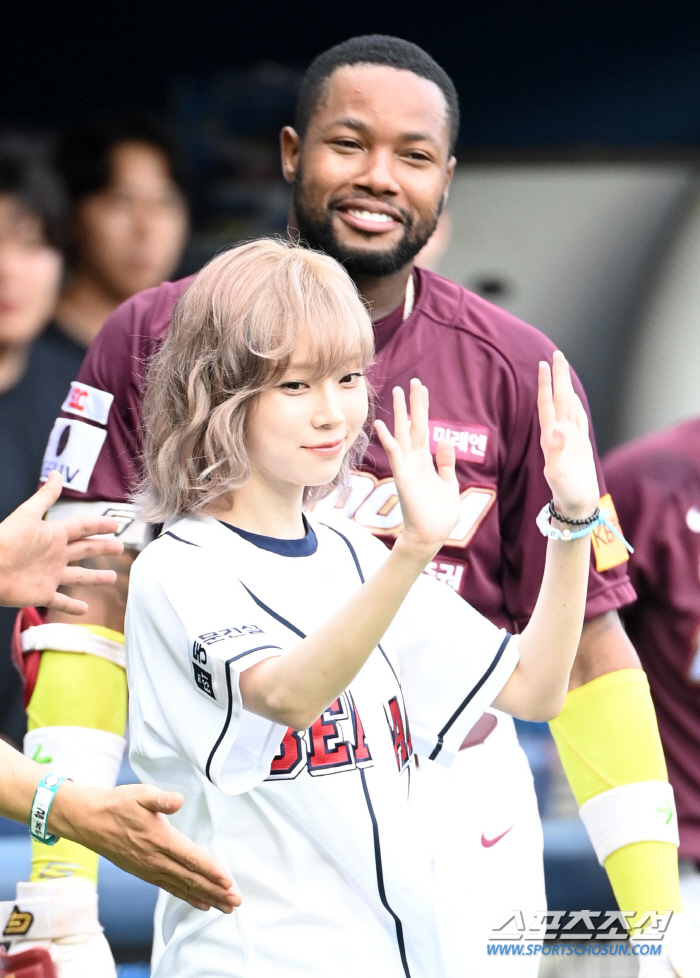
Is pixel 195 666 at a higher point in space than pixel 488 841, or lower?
higher

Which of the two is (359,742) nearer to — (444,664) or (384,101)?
(444,664)

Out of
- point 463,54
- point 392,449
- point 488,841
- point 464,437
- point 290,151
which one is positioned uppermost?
point 463,54

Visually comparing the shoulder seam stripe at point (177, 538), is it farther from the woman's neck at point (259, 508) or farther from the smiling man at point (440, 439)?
the smiling man at point (440, 439)

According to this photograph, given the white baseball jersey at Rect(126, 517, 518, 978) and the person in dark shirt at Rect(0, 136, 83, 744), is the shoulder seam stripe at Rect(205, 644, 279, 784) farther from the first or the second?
the person in dark shirt at Rect(0, 136, 83, 744)

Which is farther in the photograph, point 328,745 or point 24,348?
point 24,348

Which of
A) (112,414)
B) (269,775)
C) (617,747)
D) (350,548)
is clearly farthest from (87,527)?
(617,747)

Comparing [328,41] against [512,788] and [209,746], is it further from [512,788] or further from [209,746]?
[209,746]

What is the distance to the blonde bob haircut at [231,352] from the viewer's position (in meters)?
1.55

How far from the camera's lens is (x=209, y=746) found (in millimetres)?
1487

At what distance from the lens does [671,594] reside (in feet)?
7.96

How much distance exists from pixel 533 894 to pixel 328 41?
10.0 feet

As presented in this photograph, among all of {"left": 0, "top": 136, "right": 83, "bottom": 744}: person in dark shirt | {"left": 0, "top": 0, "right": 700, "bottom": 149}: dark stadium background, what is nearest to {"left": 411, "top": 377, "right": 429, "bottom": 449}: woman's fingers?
{"left": 0, "top": 136, "right": 83, "bottom": 744}: person in dark shirt

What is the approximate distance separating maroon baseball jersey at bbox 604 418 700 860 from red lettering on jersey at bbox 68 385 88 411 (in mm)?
975

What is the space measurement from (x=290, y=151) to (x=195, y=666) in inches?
37.8
